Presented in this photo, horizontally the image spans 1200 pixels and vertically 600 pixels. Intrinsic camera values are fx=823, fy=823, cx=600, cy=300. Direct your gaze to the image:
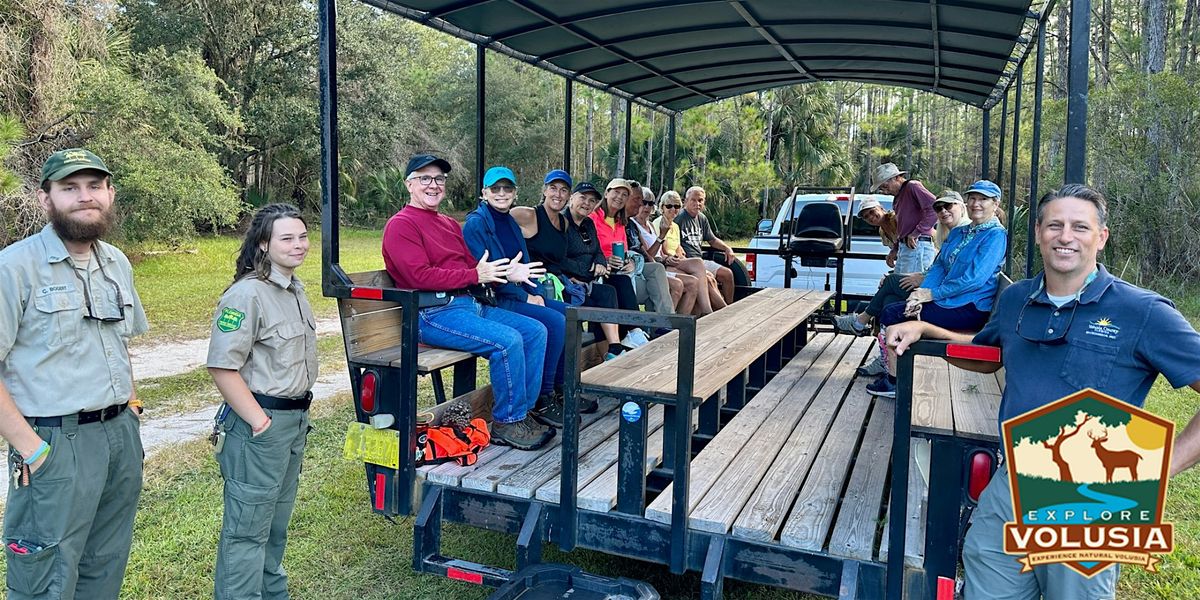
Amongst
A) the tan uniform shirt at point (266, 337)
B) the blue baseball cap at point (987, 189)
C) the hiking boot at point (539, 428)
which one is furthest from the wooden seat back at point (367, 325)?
the blue baseball cap at point (987, 189)

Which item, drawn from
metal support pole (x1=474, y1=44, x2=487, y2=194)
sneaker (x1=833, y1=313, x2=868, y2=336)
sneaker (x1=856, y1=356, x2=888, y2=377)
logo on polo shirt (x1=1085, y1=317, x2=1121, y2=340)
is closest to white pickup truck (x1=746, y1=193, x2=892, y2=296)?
sneaker (x1=833, y1=313, x2=868, y2=336)

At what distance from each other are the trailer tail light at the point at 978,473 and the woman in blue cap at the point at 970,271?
79.8 inches

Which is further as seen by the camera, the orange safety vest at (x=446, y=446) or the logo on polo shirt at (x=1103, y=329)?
the orange safety vest at (x=446, y=446)

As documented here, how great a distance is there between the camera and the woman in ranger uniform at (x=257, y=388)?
110 inches

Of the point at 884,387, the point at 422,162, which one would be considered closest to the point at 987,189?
the point at 884,387

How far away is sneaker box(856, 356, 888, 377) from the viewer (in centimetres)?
556

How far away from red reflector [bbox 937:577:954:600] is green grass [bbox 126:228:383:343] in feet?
24.0

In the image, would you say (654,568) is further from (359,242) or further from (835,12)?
(359,242)

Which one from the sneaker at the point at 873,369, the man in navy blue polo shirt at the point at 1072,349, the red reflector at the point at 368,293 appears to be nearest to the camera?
the man in navy blue polo shirt at the point at 1072,349

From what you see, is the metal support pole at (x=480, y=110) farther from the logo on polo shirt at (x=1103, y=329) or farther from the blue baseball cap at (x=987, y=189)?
the logo on polo shirt at (x=1103, y=329)

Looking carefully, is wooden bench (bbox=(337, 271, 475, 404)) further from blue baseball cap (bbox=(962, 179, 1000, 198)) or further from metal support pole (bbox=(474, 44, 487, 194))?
blue baseball cap (bbox=(962, 179, 1000, 198))

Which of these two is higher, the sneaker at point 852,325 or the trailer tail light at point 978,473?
the sneaker at point 852,325

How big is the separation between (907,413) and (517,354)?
190 cm

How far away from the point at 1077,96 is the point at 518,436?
8.69 feet
